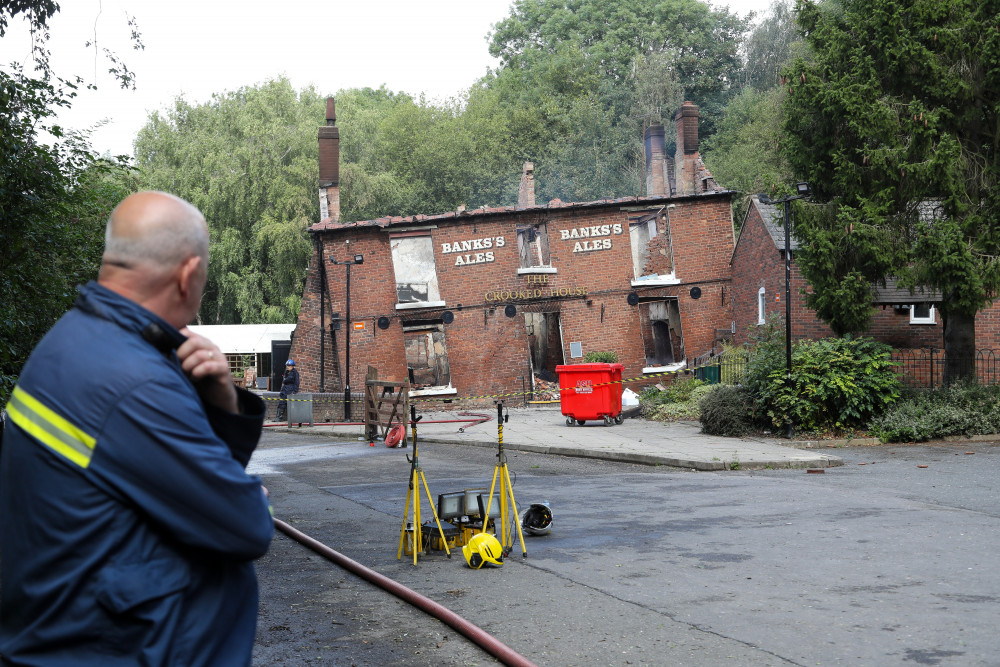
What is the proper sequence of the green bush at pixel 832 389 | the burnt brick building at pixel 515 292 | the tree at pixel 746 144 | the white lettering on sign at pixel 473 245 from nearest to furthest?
the green bush at pixel 832 389 < the burnt brick building at pixel 515 292 < the white lettering on sign at pixel 473 245 < the tree at pixel 746 144

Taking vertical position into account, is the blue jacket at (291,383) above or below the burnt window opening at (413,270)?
below

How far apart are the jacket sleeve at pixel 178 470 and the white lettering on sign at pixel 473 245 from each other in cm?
3154

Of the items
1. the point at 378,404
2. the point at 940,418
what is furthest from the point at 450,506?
the point at 378,404

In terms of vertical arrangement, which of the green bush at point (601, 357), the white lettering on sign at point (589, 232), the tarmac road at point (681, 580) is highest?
the white lettering on sign at point (589, 232)

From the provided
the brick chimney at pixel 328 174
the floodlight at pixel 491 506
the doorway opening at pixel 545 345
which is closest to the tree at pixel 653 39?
the brick chimney at pixel 328 174

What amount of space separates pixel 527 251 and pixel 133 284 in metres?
31.9

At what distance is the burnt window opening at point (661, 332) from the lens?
3341 centimetres

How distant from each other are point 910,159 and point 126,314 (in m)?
21.3

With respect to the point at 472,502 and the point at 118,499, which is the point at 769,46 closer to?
the point at 472,502

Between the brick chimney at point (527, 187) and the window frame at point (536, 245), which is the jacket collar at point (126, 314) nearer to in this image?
the window frame at point (536, 245)

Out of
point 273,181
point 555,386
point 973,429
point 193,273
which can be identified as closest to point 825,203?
point 973,429

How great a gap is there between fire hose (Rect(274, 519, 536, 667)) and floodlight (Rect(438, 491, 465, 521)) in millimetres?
883

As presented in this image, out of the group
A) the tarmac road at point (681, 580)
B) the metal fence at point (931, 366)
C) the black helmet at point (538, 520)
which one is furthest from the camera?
the metal fence at point (931, 366)

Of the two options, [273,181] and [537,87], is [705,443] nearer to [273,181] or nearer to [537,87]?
[273,181]
